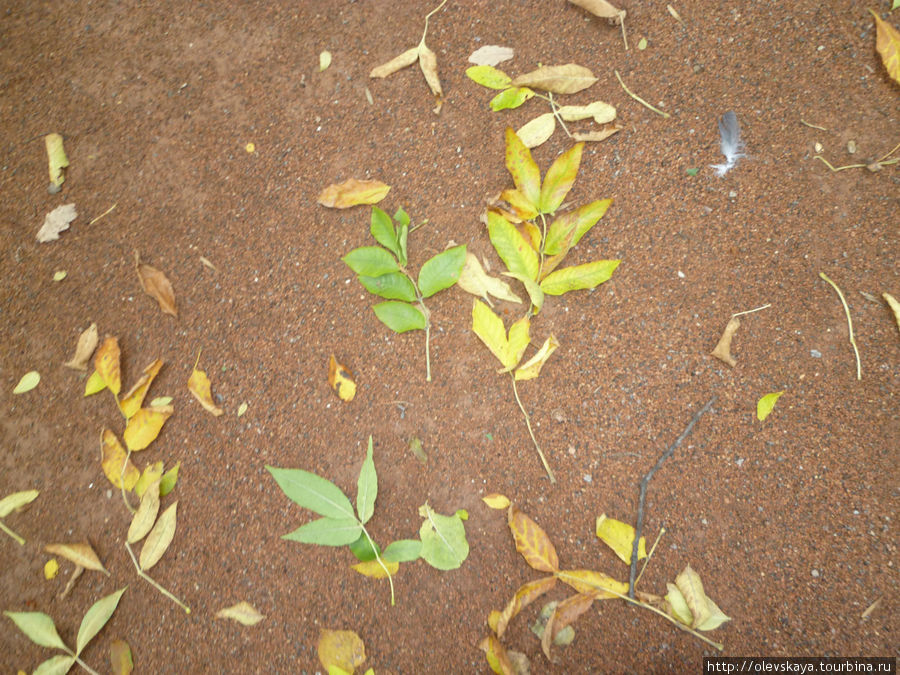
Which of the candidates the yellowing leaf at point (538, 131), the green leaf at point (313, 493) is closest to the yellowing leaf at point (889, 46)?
the yellowing leaf at point (538, 131)

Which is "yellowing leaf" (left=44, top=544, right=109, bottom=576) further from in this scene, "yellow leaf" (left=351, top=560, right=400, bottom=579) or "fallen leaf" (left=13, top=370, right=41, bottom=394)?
"yellow leaf" (left=351, top=560, right=400, bottom=579)

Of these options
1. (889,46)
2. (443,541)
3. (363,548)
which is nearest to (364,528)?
(363,548)

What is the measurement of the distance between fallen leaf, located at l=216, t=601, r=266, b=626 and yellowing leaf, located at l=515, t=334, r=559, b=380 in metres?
0.70

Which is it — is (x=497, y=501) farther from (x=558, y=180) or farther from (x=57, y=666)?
(x=57, y=666)

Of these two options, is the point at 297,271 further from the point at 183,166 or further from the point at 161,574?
the point at 161,574

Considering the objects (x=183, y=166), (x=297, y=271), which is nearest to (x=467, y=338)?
(x=297, y=271)

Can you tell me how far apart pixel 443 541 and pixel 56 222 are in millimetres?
1189

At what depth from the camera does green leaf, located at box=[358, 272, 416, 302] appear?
1.13 metres

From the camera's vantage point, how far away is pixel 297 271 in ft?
4.02

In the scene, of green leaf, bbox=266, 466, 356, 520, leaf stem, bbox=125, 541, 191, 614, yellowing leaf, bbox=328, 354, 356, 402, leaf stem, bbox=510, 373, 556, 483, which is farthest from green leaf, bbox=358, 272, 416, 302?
leaf stem, bbox=125, 541, 191, 614

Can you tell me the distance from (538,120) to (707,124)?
1.24 feet

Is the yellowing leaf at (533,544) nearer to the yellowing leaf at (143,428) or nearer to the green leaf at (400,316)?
the green leaf at (400,316)

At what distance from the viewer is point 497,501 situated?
42.0 inches

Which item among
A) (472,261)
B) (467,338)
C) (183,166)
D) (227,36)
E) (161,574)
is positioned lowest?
(161,574)
